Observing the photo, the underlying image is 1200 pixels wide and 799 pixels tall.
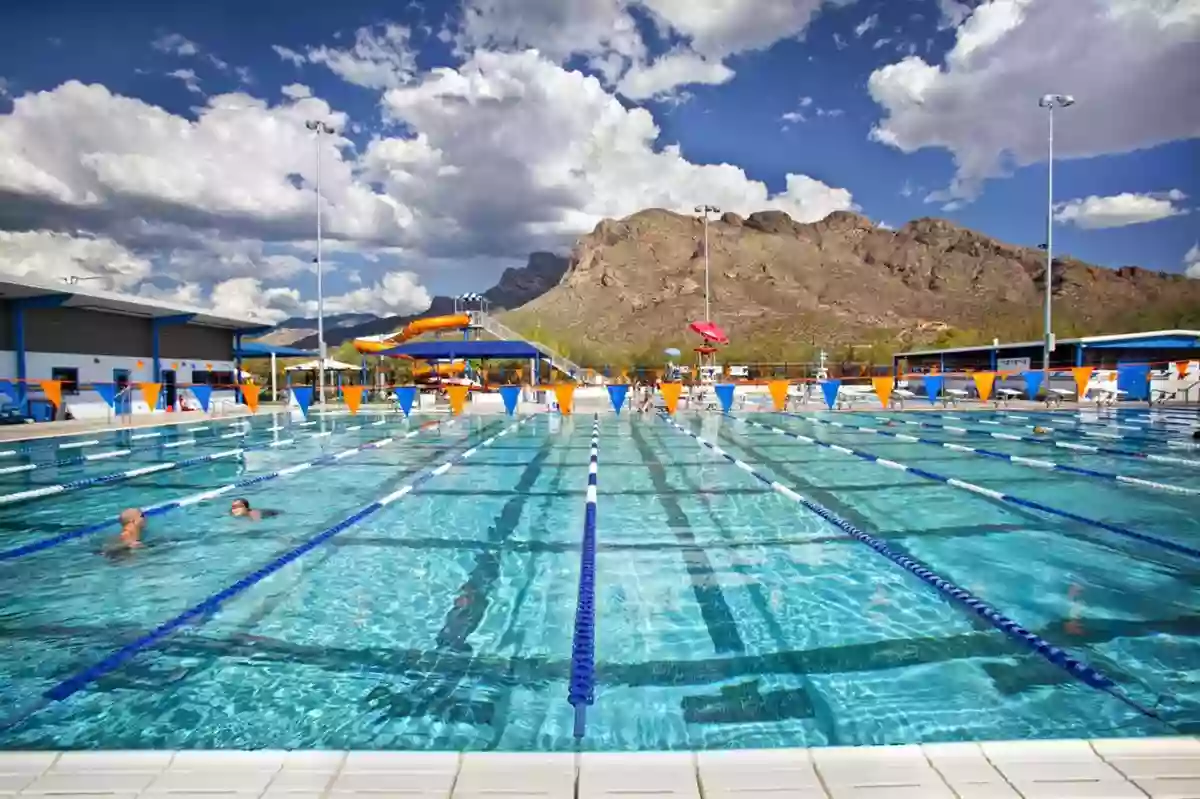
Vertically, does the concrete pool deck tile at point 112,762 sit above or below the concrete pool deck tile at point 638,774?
above

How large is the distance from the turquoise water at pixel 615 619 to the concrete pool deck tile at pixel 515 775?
0.76 metres

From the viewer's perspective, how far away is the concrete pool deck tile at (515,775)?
184cm

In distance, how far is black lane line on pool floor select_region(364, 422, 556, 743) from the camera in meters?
2.96

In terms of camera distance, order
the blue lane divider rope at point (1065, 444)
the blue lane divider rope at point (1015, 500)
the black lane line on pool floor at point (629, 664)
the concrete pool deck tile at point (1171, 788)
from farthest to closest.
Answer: the blue lane divider rope at point (1065, 444) < the blue lane divider rope at point (1015, 500) < the black lane line on pool floor at point (629, 664) < the concrete pool deck tile at point (1171, 788)

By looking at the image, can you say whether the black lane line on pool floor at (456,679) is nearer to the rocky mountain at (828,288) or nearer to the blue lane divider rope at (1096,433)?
the blue lane divider rope at (1096,433)

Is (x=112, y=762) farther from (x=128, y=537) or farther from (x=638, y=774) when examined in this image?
(x=128, y=537)

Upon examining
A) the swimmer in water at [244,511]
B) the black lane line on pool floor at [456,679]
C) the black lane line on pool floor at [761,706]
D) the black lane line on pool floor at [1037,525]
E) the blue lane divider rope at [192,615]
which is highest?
the swimmer in water at [244,511]

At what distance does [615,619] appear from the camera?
13.1 ft

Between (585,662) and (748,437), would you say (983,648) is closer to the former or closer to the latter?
(585,662)

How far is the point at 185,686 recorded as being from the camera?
3141mm

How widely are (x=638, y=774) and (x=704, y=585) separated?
2755mm

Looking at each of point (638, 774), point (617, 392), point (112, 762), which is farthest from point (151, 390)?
point (638, 774)

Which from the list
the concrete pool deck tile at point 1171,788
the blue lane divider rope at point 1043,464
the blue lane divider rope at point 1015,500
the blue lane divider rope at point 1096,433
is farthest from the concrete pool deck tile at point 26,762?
the blue lane divider rope at point 1096,433

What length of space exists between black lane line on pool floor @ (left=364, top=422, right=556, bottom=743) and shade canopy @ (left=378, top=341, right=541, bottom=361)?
63.0ft
